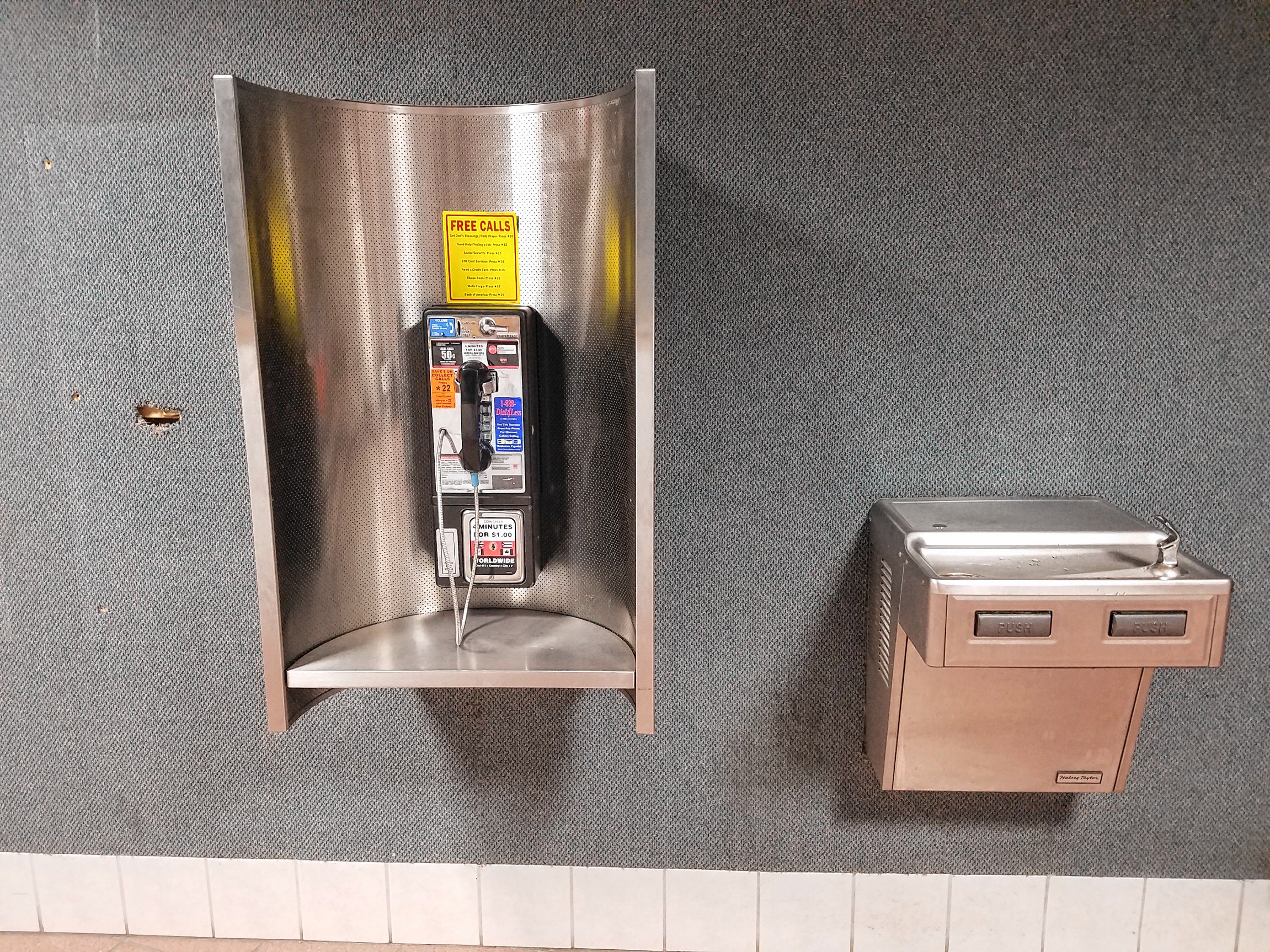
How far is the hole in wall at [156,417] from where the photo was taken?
1.54 meters

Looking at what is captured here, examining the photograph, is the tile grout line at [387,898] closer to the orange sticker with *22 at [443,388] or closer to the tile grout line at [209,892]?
the tile grout line at [209,892]

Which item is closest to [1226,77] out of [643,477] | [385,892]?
[643,477]

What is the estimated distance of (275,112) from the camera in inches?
50.3

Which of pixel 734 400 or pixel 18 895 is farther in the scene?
pixel 18 895

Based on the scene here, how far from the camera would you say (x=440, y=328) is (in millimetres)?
1341

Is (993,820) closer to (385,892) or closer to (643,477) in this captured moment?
(643,477)

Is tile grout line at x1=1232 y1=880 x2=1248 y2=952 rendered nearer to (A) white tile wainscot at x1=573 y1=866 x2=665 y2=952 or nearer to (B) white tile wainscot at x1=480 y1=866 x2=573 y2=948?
(A) white tile wainscot at x1=573 y1=866 x2=665 y2=952

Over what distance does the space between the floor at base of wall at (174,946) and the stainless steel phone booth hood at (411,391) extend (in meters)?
0.64

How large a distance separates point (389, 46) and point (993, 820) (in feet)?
5.67

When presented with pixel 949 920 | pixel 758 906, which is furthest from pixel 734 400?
pixel 949 920

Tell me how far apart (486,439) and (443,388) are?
4.0 inches

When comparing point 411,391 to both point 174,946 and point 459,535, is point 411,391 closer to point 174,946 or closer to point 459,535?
point 459,535

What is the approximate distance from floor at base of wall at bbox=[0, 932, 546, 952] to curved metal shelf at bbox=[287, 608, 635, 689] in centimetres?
66

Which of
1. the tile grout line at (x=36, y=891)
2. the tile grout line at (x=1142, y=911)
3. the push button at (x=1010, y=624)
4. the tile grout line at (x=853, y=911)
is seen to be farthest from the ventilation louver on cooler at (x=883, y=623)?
the tile grout line at (x=36, y=891)
